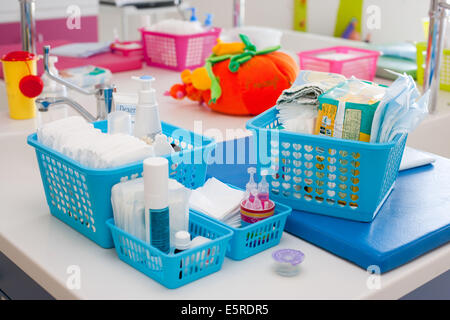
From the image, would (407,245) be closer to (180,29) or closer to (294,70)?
(294,70)

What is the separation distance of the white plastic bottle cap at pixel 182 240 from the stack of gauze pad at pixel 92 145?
0.17 meters

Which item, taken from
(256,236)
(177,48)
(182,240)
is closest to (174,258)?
(182,240)

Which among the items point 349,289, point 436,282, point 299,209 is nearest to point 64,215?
point 299,209

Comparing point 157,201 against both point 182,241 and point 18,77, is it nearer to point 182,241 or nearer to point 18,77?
point 182,241

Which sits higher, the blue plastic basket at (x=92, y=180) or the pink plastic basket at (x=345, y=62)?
the pink plastic basket at (x=345, y=62)

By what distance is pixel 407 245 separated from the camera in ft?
3.23

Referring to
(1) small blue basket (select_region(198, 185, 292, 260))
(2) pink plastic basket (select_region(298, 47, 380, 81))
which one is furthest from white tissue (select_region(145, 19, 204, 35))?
(1) small blue basket (select_region(198, 185, 292, 260))

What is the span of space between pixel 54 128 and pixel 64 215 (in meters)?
0.17

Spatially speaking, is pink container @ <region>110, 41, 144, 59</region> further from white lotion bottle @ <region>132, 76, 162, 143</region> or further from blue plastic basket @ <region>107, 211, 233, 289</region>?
blue plastic basket @ <region>107, 211, 233, 289</region>

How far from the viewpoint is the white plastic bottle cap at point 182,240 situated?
92 cm

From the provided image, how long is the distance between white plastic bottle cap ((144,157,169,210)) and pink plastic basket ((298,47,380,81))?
1.23 m

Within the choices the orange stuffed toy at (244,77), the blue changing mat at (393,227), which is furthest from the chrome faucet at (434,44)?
the blue changing mat at (393,227)

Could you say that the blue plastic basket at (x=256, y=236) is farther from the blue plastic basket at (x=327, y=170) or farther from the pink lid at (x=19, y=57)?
the pink lid at (x=19, y=57)

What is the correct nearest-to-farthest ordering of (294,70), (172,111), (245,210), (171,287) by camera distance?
(171,287) → (245,210) → (294,70) → (172,111)
